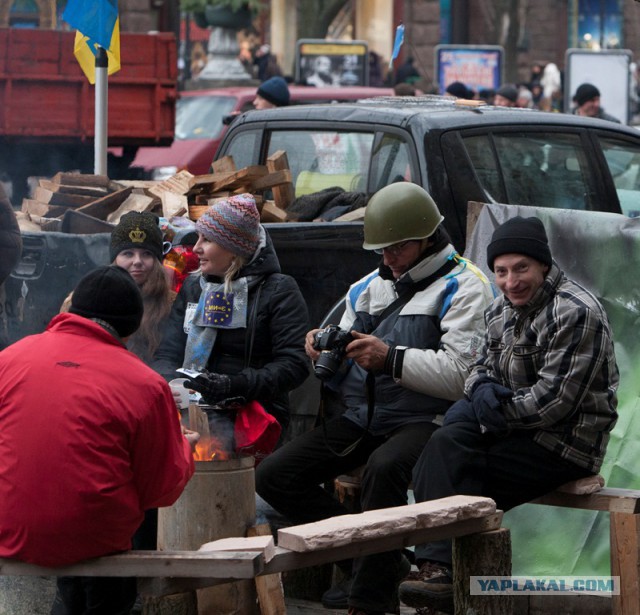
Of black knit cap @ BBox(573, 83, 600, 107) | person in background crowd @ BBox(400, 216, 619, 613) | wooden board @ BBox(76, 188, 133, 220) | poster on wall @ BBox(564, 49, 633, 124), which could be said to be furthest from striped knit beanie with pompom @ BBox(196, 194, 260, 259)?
poster on wall @ BBox(564, 49, 633, 124)

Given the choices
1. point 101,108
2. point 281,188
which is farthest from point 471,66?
point 281,188

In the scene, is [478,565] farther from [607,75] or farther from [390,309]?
[607,75]

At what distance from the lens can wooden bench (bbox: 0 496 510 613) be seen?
4195 millimetres

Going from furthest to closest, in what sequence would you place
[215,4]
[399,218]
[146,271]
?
1. [215,4]
2. [146,271]
3. [399,218]

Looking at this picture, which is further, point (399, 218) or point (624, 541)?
point (399, 218)

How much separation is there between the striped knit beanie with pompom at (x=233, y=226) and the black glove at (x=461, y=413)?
107cm

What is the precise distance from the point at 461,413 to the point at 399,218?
2.71 feet

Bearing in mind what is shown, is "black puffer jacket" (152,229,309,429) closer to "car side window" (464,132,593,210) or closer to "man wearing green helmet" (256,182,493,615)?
"man wearing green helmet" (256,182,493,615)

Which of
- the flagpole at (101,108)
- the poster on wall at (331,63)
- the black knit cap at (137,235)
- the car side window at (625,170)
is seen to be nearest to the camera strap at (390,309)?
the black knit cap at (137,235)

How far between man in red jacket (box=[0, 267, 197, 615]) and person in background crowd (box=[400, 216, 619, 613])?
3.99 feet

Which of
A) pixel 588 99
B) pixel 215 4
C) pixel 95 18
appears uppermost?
pixel 215 4

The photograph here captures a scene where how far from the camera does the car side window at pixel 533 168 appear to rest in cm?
735

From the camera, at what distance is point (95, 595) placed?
4383 mm

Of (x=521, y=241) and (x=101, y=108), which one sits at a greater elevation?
(x=101, y=108)
